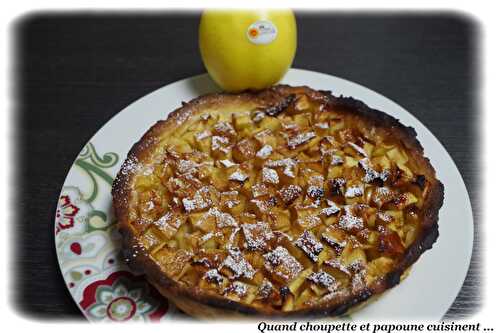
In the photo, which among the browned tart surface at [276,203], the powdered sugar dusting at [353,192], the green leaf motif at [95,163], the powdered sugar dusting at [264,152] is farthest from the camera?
the green leaf motif at [95,163]

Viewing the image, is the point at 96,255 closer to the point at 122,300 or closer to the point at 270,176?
the point at 122,300

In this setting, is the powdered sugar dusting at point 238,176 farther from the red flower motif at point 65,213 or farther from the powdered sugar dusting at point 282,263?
the red flower motif at point 65,213

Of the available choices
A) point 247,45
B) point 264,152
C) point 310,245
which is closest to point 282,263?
point 310,245

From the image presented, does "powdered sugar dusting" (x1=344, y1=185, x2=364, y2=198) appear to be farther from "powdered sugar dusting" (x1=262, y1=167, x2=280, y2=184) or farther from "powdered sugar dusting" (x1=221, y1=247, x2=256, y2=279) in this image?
"powdered sugar dusting" (x1=221, y1=247, x2=256, y2=279)

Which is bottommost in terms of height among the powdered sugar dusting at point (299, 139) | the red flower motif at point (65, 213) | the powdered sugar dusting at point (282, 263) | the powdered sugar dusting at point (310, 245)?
the powdered sugar dusting at point (282, 263)

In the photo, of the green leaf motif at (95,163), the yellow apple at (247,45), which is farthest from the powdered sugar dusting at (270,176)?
the green leaf motif at (95,163)

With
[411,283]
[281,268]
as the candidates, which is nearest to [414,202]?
[411,283]

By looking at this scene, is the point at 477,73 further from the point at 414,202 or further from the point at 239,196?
the point at 239,196

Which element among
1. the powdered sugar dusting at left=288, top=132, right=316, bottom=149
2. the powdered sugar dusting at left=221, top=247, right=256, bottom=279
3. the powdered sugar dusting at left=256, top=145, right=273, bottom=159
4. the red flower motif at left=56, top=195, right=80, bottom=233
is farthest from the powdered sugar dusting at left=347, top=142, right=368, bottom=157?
the red flower motif at left=56, top=195, right=80, bottom=233
